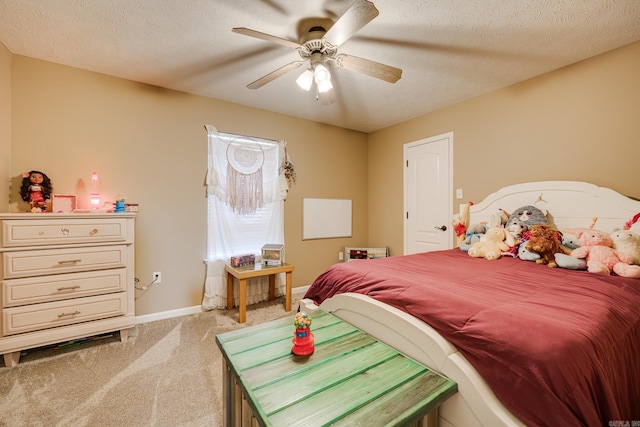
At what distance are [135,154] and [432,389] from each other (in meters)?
3.06

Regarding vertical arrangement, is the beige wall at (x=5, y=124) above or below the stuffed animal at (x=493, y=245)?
above

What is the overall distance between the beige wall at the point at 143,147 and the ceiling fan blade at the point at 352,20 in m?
1.88

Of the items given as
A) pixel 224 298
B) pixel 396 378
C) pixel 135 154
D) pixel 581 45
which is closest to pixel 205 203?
pixel 135 154

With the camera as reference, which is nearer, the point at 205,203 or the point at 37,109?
the point at 37,109

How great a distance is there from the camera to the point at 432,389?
965 millimetres

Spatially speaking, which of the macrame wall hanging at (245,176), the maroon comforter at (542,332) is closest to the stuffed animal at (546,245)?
the maroon comforter at (542,332)

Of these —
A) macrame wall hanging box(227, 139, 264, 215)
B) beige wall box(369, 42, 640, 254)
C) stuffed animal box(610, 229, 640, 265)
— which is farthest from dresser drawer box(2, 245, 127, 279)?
stuffed animal box(610, 229, 640, 265)

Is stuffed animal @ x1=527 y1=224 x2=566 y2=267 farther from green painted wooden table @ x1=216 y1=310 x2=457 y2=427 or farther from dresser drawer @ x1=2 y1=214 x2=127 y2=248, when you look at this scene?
dresser drawer @ x1=2 y1=214 x2=127 y2=248

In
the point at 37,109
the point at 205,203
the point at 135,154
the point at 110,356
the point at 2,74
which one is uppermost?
the point at 2,74

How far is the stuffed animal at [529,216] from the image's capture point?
7.48ft

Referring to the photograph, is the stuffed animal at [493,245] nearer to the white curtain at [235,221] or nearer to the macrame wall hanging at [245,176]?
the white curtain at [235,221]

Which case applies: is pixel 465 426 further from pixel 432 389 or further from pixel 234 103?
pixel 234 103

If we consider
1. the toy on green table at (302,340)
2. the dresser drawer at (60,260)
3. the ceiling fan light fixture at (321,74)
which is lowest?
the toy on green table at (302,340)

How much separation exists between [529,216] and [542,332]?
6.10ft
